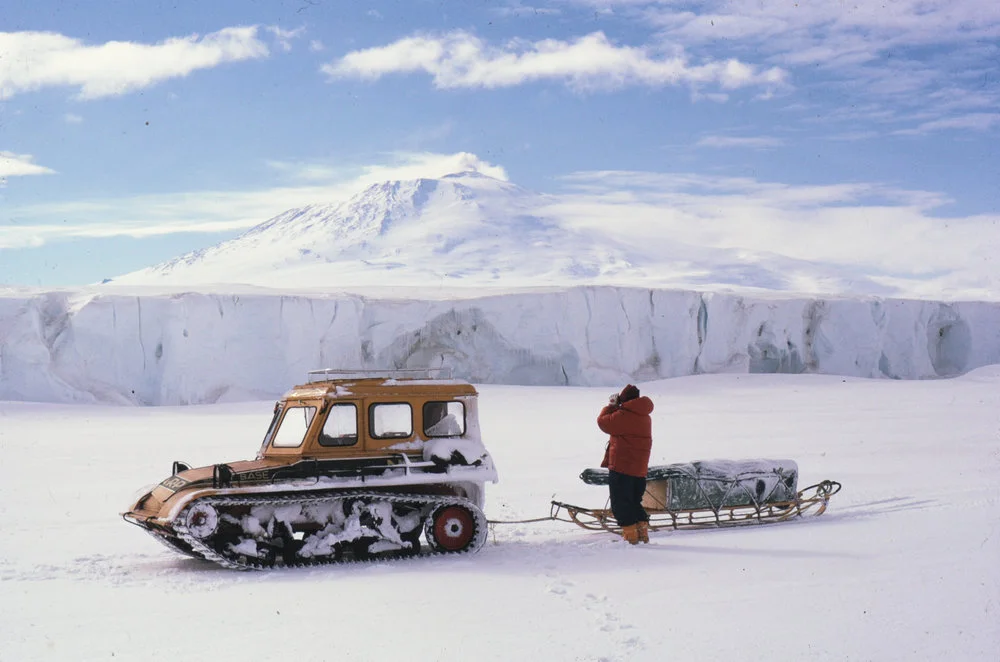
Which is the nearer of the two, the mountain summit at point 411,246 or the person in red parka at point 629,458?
the person in red parka at point 629,458

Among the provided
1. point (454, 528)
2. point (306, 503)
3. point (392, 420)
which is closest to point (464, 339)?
point (392, 420)

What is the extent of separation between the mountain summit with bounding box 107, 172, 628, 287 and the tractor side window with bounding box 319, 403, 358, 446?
150 feet

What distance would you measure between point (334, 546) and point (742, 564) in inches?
115

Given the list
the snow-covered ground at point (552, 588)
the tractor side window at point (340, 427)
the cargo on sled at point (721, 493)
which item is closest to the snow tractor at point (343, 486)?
the tractor side window at point (340, 427)

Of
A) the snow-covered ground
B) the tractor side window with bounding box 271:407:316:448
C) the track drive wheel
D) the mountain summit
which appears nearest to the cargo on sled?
the snow-covered ground

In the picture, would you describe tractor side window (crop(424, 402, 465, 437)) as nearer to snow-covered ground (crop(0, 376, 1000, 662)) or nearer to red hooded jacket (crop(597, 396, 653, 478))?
snow-covered ground (crop(0, 376, 1000, 662))

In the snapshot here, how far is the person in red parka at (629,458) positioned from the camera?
7984mm

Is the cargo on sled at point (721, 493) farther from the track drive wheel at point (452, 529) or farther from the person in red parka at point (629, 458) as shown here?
the track drive wheel at point (452, 529)

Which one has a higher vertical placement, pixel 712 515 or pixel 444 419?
pixel 444 419

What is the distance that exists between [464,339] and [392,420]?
62.5 ft

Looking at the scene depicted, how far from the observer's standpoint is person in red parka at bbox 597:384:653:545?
798 cm

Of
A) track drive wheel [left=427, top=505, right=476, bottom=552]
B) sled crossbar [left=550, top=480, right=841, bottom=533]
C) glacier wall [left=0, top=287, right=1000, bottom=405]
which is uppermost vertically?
glacier wall [left=0, top=287, right=1000, bottom=405]

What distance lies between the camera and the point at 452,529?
7676 mm

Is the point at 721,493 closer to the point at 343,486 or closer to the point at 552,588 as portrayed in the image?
the point at 552,588
